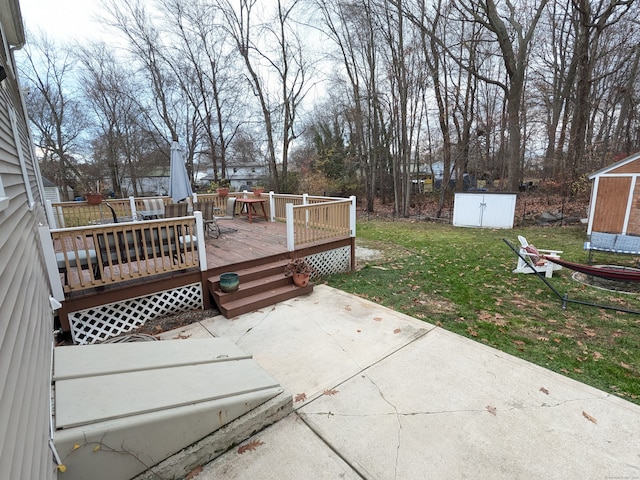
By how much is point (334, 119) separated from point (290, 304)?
62.3 feet

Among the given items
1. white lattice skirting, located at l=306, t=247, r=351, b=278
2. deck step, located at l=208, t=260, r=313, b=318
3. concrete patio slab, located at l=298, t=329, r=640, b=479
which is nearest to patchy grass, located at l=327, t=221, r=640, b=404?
white lattice skirting, located at l=306, t=247, r=351, b=278

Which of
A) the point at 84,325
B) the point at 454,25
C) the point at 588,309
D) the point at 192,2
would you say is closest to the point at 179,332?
the point at 84,325

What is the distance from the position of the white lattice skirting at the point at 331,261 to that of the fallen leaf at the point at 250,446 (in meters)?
3.92

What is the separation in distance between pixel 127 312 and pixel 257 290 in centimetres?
181

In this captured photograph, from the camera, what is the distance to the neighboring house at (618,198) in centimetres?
844

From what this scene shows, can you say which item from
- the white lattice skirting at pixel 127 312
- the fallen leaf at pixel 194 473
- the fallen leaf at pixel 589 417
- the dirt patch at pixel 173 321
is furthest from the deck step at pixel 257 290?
the fallen leaf at pixel 589 417

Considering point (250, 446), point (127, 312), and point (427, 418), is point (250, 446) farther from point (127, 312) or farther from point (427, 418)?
point (127, 312)

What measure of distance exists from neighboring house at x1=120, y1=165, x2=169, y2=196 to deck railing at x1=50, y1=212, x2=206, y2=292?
64.8 ft

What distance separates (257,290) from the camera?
4.92 meters

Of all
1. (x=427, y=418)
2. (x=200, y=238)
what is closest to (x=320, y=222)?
(x=200, y=238)

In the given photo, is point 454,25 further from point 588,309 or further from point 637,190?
point 588,309

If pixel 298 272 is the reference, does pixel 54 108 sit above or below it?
above

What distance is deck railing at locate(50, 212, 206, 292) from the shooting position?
146 inches

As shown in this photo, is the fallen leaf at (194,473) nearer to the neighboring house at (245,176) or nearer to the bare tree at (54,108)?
the bare tree at (54,108)
